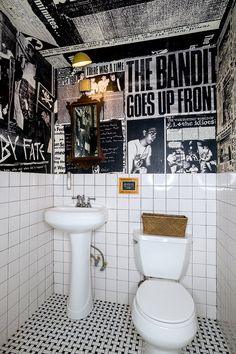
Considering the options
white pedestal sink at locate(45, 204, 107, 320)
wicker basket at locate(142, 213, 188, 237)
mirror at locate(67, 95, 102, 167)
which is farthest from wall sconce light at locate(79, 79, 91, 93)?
wicker basket at locate(142, 213, 188, 237)

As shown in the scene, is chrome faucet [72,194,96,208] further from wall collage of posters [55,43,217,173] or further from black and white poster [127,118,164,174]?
black and white poster [127,118,164,174]

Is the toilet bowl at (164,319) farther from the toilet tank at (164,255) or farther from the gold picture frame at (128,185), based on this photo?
the gold picture frame at (128,185)

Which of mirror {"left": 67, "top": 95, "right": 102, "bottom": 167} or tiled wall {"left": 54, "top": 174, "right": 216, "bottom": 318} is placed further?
mirror {"left": 67, "top": 95, "right": 102, "bottom": 167}

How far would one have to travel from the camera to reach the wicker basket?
5.70ft

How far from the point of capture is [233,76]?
1.43 meters

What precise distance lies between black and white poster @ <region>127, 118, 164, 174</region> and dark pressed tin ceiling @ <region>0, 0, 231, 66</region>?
67 cm

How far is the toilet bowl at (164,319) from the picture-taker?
1.15 m

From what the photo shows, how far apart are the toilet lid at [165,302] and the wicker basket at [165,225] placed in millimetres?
359

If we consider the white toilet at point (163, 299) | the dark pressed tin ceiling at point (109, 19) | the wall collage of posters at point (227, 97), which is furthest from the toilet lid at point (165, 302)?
the dark pressed tin ceiling at point (109, 19)

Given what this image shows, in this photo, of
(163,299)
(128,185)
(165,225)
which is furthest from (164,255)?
(128,185)

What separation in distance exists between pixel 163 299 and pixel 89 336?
2.29 feet

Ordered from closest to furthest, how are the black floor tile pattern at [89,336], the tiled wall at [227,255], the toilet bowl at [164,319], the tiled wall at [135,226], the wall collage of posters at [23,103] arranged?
the toilet bowl at [164,319] → the tiled wall at [227,255] → the black floor tile pattern at [89,336] → the wall collage of posters at [23,103] → the tiled wall at [135,226]

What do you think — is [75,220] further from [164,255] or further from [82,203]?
[164,255]

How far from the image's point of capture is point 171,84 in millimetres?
1950
